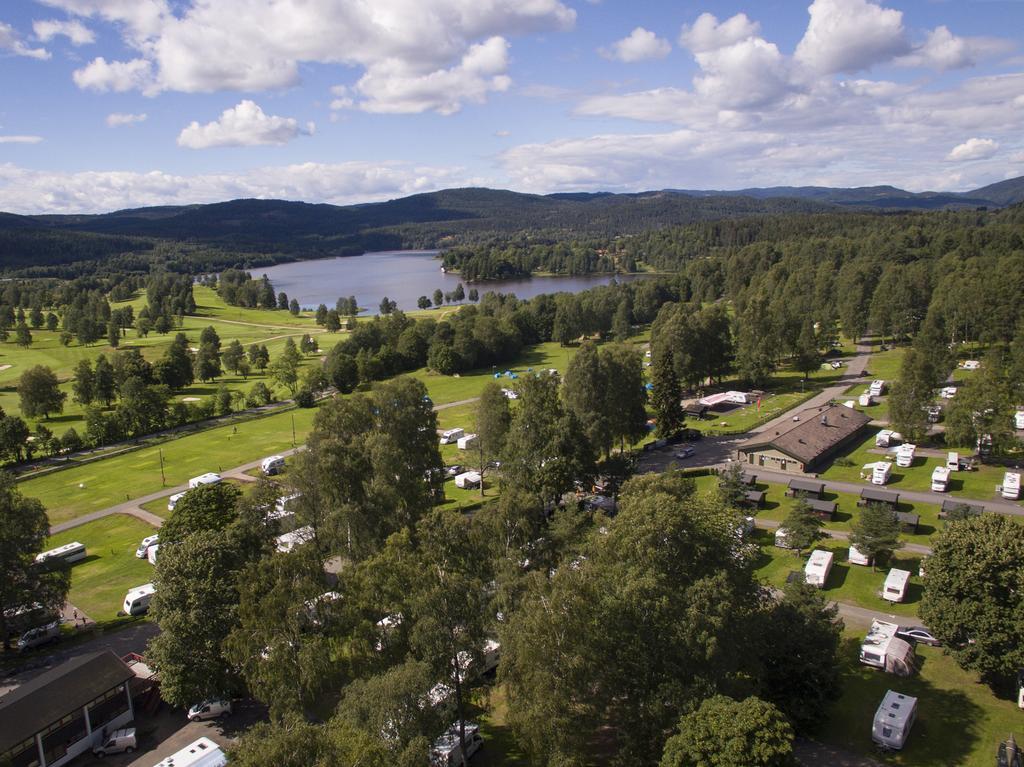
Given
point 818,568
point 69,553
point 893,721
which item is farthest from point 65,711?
point 818,568

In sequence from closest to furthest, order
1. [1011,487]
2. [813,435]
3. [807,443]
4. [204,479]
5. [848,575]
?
[848,575], [1011,487], [807,443], [813,435], [204,479]

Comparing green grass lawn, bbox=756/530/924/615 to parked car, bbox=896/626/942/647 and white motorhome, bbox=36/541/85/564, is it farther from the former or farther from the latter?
white motorhome, bbox=36/541/85/564

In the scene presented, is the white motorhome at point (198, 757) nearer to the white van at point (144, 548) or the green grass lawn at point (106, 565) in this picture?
the green grass lawn at point (106, 565)

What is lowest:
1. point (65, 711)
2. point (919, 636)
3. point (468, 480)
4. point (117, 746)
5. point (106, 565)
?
point (106, 565)

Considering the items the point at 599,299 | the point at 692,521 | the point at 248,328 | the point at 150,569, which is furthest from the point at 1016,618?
the point at 248,328

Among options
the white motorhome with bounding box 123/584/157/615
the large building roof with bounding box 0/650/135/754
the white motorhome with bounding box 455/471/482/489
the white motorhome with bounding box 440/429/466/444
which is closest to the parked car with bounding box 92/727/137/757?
the large building roof with bounding box 0/650/135/754

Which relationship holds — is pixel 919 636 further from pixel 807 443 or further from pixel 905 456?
pixel 905 456
